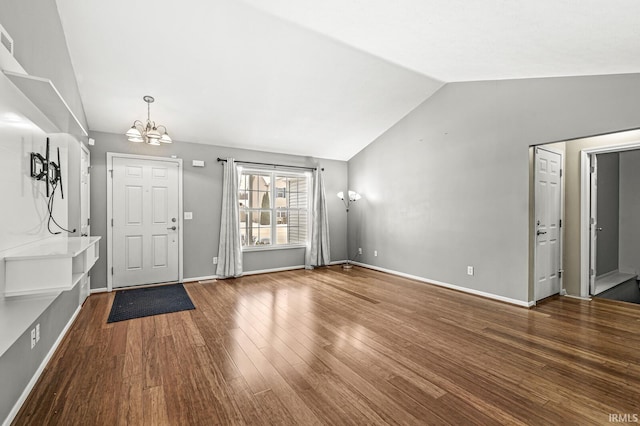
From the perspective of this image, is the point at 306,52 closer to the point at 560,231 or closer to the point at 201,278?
the point at 201,278

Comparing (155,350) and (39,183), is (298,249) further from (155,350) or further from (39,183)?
(39,183)

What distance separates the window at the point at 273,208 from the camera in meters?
5.89

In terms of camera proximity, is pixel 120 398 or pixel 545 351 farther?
pixel 545 351

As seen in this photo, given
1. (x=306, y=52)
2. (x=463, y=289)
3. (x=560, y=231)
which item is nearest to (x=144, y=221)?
(x=306, y=52)

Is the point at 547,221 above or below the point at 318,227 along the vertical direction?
above

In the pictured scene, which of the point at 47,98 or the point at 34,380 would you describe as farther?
the point at 34,380

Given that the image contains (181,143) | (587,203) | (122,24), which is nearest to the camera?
(122,24)

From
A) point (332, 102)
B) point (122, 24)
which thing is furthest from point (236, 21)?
point (332, 102)

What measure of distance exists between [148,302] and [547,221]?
5.74 metres

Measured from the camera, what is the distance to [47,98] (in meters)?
1.73

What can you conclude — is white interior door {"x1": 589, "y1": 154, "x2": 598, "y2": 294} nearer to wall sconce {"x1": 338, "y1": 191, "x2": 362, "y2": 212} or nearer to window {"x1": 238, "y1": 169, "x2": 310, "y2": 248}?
wall sconce {"x1": 338, "y1": 191, "x2": 362, "y2": 212}

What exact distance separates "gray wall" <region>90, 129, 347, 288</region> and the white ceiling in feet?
1.01

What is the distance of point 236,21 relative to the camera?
2998mm

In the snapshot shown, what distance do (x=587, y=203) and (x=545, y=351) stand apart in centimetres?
279
